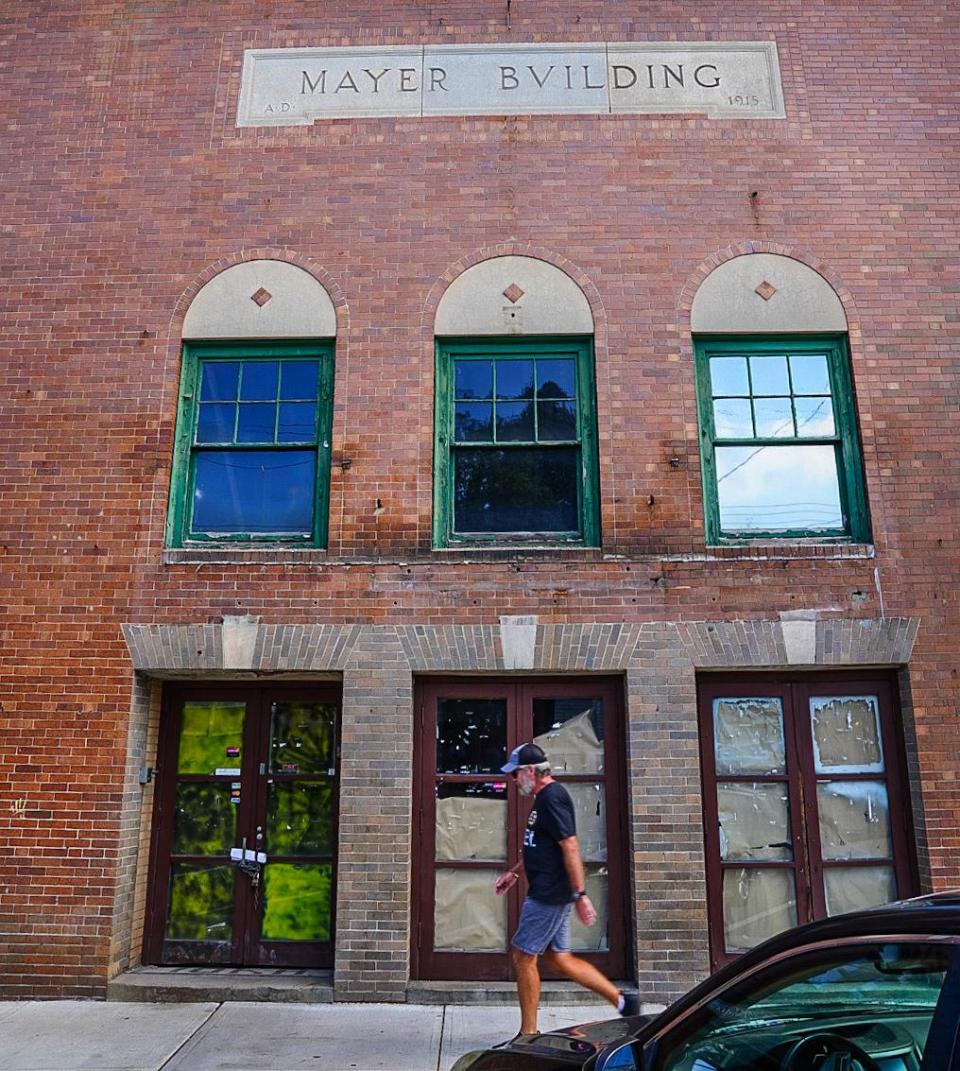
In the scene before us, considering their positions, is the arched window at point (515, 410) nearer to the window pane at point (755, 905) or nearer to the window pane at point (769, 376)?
the window pane at point (769, 376)

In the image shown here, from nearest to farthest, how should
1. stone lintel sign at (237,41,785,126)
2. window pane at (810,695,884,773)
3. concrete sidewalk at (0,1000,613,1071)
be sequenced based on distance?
concrete sidewalk at (0,1000,613,1071) < window pane at (810,695,884,773) < stone lintel sign at (237,41,785,126)

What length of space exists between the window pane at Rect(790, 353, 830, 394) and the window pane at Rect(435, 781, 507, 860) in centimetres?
418

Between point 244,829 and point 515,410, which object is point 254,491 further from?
point 244,829

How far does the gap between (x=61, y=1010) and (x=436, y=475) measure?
15.8ft

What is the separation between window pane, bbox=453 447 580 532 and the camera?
7488 mm

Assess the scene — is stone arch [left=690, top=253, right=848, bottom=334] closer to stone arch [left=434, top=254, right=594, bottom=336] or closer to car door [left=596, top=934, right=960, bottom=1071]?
stone arch [left=434, top=254, right=594, bottom=336]

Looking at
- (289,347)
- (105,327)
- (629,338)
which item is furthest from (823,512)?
(105,327)

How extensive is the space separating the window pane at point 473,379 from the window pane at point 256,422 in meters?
1.61

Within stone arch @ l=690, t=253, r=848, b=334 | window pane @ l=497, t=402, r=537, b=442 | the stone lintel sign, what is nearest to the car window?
window pane @ l=497, t=402, r=537, b=442

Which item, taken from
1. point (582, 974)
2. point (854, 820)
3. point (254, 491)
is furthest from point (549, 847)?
point (254, 491)

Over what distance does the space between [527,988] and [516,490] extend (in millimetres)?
3778

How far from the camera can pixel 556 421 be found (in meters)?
A: 7.64

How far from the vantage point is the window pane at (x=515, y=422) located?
7.62 meters

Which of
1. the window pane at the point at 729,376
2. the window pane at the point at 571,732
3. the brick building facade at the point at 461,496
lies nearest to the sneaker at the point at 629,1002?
the brick building facade at the point at 461,496
